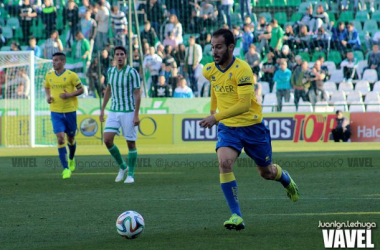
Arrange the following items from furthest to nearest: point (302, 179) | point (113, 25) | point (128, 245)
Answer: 1. point (113, 25)
2. point (302, 179)
3. point (128, 245)

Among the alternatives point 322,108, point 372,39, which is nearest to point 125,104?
point 322,108

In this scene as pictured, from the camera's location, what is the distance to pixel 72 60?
29.2m

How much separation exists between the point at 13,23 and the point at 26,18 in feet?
2.08

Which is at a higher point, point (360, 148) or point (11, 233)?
point (11, 233)

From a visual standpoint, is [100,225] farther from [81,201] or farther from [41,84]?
[41,84]

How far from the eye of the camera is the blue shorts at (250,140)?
818 cm

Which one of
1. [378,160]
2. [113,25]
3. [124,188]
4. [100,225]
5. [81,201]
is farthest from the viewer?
[113,25]

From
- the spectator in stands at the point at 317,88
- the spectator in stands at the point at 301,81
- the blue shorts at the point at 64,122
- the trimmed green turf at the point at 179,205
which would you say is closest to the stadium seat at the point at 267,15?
the spectator in stands at the point at 317,88

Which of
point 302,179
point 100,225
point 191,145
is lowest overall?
point 191,145

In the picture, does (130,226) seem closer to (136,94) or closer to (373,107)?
(136,94)

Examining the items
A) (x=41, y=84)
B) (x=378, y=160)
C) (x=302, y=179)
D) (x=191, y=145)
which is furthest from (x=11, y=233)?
(x=41, y=84)

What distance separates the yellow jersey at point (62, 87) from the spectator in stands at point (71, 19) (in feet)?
46.6

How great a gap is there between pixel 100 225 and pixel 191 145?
17.8 metres

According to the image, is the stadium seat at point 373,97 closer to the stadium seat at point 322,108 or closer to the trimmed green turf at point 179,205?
the stadium seat at point 322,108
